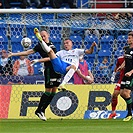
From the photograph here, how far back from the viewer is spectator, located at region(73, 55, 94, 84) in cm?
1488

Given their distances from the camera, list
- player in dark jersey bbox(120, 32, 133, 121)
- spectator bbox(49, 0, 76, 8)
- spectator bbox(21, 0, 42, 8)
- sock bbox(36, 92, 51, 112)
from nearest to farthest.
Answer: player in dark jersey bbox(120, 32, 133, 121), sock bbox(36, 92, 51, 112), spectator bbox(21, 0, 42, 8), spectator bbox(49, 0, 76, 8)

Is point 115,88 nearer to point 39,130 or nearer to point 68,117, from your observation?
point 68,117

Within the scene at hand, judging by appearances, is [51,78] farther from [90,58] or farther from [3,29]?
[90,58]

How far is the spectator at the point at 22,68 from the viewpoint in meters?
14.8

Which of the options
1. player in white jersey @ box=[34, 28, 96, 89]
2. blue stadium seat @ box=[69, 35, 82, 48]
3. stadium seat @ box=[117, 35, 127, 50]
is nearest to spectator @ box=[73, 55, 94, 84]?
blue stadium seat @ box=[69, 35, 82, 48]

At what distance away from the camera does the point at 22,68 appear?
1485 cm

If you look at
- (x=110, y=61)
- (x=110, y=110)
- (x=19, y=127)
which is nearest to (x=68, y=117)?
(x=110, y=110)

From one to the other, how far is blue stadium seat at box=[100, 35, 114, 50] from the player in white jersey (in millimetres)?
1532

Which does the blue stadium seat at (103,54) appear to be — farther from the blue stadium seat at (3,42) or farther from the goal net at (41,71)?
the blue stadium seat at (3,42)

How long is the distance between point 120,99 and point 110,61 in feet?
4.79

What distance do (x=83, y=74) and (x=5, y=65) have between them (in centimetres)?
203

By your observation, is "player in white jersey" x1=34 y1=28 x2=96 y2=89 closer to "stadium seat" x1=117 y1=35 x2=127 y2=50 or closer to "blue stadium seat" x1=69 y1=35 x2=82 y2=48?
"blue stadium seat" x1=69 y1=35 x2=82 y2=48

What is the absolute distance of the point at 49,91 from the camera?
1350 cm

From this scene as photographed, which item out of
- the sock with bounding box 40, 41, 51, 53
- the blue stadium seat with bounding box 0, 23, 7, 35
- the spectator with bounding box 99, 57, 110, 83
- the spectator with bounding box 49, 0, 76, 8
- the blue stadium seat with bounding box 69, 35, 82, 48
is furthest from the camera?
the spectator with bounding box 49, 0, 76, 8
